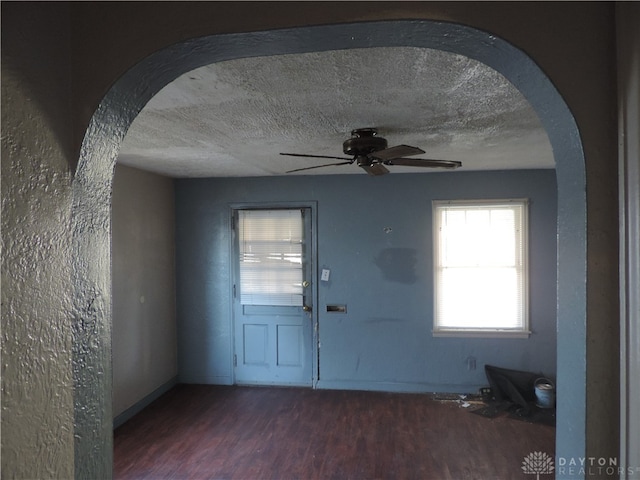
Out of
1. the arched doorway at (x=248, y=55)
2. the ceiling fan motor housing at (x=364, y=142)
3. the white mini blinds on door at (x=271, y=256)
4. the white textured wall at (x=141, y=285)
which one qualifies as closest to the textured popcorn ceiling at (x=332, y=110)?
the ceiling fan motor housing at (x=364, y=142)

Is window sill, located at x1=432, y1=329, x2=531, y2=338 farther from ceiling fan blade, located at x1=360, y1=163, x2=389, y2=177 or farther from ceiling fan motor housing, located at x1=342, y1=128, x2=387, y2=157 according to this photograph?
ceiling fan motor housing, located at x1=342, y1=128, x2=387, y2=157

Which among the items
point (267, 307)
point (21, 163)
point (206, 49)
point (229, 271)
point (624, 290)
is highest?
point (206, 49)

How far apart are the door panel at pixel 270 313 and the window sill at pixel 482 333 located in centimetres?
146

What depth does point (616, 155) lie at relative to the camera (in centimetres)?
81

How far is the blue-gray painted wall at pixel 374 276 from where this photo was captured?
4.08 m

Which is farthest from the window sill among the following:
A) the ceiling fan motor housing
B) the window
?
the ceiling fan motor housing

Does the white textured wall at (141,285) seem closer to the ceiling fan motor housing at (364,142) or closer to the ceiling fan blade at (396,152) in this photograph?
the ceiling fan motor housing at (364,142)

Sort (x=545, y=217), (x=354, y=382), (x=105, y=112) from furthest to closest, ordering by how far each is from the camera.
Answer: (x=354, y=382), (x=545, y=217), (x=105, y=112)

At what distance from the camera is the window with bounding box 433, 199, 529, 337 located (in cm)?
410

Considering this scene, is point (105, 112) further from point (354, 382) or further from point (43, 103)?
point (354, 382)

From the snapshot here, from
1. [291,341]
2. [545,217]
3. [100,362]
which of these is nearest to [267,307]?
[291,341]

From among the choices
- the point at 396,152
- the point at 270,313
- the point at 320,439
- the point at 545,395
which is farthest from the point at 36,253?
the point at 545,395

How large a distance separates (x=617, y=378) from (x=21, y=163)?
1.27 metres

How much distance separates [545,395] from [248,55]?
4.22 m
